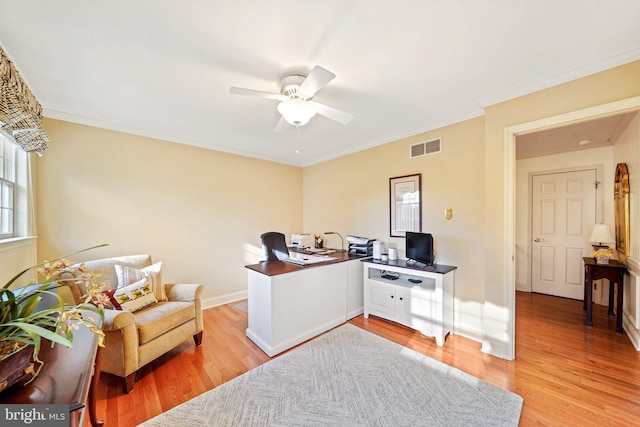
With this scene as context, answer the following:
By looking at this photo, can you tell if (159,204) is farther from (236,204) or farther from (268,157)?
(268,157)

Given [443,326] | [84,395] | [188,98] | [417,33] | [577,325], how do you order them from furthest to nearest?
[577,325]
[443,326]
[188,98]
[417,33]
[84,395]

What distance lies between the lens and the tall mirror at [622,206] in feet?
9.17

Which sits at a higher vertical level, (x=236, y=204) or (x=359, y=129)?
(x=359, y=129)

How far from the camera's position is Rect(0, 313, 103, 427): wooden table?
783mm

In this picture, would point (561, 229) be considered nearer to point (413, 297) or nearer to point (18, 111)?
point (413, 297)

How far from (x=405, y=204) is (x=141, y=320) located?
3159mm

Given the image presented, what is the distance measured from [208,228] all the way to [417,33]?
3459mm

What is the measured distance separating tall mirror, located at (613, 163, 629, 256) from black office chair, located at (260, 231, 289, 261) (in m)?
4.13

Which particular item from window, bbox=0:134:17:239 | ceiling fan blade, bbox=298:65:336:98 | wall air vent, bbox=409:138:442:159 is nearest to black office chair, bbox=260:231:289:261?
ceiling fan blade, bbox=298:65:336:98

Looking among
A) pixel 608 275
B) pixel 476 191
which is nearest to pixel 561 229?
pixel 608 275

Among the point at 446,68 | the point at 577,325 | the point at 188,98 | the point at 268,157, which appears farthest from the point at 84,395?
the point at 577,325

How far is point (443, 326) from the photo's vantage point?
102 inches

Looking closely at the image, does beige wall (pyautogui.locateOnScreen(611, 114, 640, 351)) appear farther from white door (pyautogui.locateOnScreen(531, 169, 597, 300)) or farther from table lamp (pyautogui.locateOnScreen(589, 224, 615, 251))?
white door (pyautogui.locateOnScreen(531, 169, 597, 300))

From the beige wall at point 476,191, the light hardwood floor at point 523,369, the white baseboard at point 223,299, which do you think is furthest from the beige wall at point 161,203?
the beige wall at point 476,191
